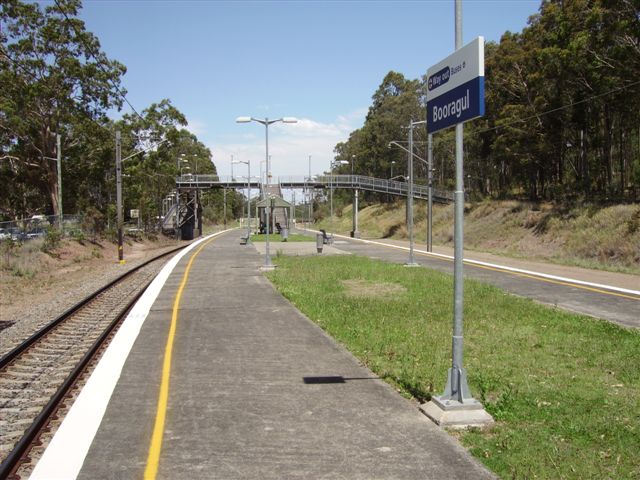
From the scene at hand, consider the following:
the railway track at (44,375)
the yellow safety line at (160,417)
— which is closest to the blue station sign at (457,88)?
the yellow safety line at (160,417)

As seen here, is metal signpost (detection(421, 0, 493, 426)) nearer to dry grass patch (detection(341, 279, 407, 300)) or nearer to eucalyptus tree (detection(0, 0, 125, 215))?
dry grass patch (detection(341, 279, 407, 300))

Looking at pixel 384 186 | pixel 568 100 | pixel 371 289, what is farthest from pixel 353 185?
pixel 371 289

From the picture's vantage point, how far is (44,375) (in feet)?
29.6

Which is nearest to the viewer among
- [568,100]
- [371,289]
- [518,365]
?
[518,365]

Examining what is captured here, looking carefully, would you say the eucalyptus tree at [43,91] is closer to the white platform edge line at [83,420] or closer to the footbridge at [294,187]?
the footbridge at [294,187]

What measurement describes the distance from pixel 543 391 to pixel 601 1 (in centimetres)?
3070

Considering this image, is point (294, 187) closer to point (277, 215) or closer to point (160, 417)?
point (277, 215)

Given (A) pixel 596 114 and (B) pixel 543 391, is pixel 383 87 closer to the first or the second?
(A) pixel 596 114

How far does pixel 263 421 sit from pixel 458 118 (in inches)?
148

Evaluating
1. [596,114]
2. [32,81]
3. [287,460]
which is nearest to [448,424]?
[287,460]

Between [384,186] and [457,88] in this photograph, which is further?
[384,186]

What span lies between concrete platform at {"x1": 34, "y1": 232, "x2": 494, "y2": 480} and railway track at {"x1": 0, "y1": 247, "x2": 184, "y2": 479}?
472 mm

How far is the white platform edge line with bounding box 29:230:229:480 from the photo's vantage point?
513 cm

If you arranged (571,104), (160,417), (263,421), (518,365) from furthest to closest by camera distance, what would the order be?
1. (571,104)
2. (518,365)
3. (160,417)
4. (263,421)
